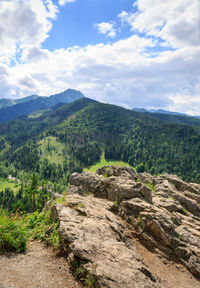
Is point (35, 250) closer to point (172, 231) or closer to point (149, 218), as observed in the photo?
point (149, 218)

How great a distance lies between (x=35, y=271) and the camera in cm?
934

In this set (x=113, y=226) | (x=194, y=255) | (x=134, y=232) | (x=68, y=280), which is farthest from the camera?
(x=134, y=232)

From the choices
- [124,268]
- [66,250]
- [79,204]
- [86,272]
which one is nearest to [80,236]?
[66,250]

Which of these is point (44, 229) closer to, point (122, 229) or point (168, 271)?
point (122, 229)

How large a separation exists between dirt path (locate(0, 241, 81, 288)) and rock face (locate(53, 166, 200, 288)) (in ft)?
3.25

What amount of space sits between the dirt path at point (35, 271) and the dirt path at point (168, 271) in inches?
315

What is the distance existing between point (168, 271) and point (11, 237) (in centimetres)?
1391

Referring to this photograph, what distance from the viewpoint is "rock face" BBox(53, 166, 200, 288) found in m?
9.84

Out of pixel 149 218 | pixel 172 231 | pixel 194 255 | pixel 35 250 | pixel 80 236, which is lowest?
pixel 194 255

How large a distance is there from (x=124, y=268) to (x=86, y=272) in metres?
2.28

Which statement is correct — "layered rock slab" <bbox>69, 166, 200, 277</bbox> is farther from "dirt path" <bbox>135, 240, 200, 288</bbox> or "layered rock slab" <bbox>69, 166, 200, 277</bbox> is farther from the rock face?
"dirt path" <bbox>135, 240, 200, 288</bbox>

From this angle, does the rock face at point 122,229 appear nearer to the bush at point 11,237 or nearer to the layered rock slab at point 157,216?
the layered rock slab at point 157,216

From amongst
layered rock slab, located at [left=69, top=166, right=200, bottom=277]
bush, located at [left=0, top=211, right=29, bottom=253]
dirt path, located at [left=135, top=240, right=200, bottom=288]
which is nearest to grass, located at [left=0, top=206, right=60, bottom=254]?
bush, located at [left=0, top=211, right=29, bottom=253]

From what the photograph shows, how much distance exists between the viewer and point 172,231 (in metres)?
18.7
